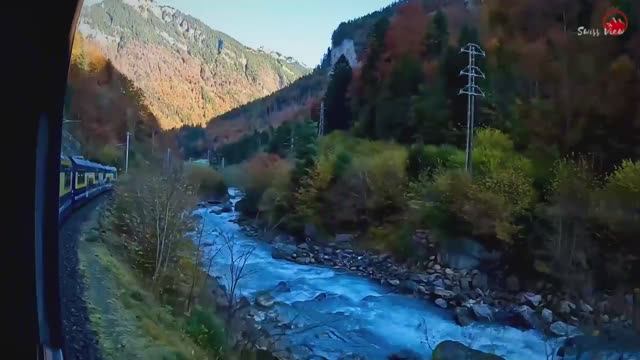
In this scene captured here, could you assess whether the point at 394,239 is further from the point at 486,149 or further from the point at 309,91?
the point at 309,91

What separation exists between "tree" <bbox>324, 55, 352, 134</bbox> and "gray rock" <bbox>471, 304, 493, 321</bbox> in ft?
3.36

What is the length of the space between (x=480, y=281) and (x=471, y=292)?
0.09 metres

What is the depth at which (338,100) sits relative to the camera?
2467mm

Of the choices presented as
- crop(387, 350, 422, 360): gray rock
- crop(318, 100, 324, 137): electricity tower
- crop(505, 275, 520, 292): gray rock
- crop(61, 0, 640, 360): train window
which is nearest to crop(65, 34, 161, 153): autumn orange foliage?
crop(61, 0, 640, 360): train window

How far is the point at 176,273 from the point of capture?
234 centimetres

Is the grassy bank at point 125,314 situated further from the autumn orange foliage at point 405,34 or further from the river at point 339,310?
the autumn orange foliage at point 405,34

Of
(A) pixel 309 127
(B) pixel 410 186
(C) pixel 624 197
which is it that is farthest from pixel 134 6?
(C) pixel 624 197

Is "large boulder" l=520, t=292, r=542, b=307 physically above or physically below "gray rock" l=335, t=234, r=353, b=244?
below

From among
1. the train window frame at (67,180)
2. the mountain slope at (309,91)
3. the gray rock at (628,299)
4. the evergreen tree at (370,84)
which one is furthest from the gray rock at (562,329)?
the train window frame at (67,180)

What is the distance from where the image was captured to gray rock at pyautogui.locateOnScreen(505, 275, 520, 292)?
1833mm

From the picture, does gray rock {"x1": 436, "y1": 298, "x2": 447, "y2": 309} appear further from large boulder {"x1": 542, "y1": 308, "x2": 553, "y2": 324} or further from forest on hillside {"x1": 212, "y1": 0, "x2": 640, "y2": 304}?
large boulder {"x1": 542, "y1": 308, "x2": 553, "y2": 324}

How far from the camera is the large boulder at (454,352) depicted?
6.55 feet

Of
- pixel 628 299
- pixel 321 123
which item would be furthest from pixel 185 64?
pixel 628 299

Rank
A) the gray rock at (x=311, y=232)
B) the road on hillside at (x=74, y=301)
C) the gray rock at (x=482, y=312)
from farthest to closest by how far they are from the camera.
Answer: the gray rock at (x=311, y=232) < the gray rock at (x=482, y=312) < the road on hillside at (x=74, y=301)
